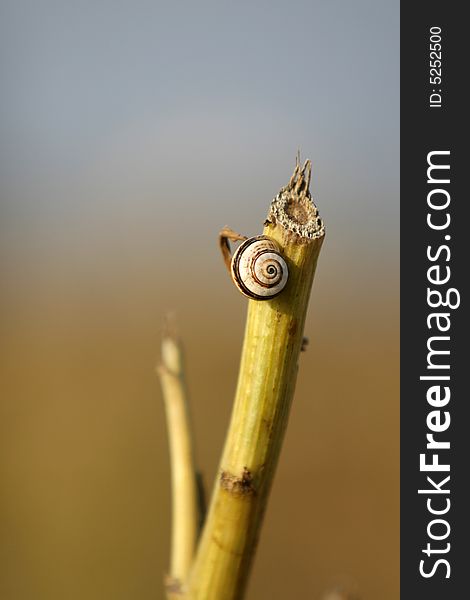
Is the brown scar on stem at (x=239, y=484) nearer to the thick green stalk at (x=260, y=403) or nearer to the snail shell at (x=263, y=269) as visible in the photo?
the thick green stalk at (x=260, y=403)

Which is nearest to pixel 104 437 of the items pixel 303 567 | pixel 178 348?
pixel 303 567

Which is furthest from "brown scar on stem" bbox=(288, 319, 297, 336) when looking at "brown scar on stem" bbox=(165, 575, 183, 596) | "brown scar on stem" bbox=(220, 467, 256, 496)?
"brown scar on stem" bbox=(165, 575, 183, 596)

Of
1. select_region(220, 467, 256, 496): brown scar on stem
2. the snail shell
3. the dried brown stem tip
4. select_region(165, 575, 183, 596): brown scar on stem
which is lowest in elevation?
select_region(165, 575, 183, 596): brown scar on stem

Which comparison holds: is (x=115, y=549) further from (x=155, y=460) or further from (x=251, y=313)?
(x=251, y=313)

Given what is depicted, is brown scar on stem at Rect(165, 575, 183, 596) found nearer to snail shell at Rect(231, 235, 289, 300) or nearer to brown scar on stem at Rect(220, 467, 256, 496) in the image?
brown scar on stem at Rect(220, 467, 256, 496)

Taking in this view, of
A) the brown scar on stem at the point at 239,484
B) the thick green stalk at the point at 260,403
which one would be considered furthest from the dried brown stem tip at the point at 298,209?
the brown scar on stem at the point at 239,484

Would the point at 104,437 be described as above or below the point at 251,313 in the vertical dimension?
above

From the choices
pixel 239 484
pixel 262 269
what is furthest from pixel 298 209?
pixel 239 484

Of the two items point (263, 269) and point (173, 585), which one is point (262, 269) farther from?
point (173, 585)
